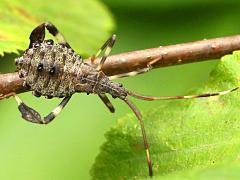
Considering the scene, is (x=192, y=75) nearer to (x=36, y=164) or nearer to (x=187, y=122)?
(x=36, y=164)

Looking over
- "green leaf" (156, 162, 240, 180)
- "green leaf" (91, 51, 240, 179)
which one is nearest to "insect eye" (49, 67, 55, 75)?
"green leaf" (91, 51, 240, 179)

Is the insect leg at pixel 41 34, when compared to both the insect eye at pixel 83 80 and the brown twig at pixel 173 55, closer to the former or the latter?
the insect eye at pixel 83 80

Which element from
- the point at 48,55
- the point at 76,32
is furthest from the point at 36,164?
the point at 48,55

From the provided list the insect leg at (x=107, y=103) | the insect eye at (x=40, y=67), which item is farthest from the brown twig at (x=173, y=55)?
the insect leg at (x=107, y=103)

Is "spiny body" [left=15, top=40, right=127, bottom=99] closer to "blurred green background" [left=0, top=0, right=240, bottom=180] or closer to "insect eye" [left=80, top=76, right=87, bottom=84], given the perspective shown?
"insect eye" [left=80, top=76, right=87, bottom=84]

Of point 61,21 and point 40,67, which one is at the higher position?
point 61,21

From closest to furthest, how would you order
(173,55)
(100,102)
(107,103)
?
(173,55)
(107,103)
(100,102)

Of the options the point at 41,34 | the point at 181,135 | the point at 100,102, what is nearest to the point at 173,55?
the point at 181,135

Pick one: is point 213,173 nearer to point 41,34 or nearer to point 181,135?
point 181,135
